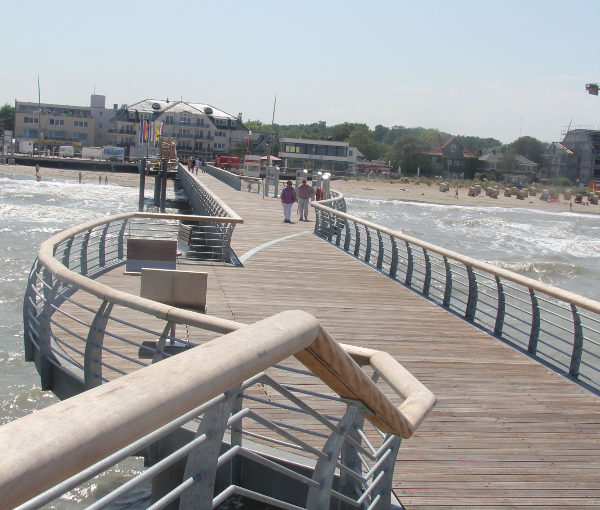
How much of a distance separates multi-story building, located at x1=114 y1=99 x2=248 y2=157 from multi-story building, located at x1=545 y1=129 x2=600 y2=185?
6327cm

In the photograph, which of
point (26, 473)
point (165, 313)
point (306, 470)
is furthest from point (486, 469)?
point (26, 473)

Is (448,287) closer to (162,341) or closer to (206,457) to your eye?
(162,341)

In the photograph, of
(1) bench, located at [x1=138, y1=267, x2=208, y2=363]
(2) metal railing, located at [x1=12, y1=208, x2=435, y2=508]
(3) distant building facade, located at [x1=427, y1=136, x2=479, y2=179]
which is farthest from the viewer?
(3) distant building facade, located at [x1=427, y1=136, x2=479, y2=179]

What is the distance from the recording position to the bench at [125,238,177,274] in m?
11.8

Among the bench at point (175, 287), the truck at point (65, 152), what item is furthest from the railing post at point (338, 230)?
the truck at point (65, 152)

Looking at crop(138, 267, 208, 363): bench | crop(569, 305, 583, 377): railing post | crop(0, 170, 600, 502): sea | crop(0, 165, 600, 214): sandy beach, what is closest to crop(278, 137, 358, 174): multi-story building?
crop(0, 165, 600, 214): sandy beach

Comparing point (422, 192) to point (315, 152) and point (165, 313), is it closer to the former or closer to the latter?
point (315, 152)

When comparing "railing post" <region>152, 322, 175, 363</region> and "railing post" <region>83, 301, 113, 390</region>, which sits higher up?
"railing post" <region>152, 322, 175, 363</region>

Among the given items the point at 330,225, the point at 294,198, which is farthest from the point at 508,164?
the point at 330,225

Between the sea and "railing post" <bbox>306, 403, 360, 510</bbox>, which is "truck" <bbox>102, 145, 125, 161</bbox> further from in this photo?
"railing post" <bbox>306, 403, 360, 510</bbox>

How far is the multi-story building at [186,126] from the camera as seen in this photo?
123m

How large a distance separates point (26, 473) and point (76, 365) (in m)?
5.89

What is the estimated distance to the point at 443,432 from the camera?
5.85m

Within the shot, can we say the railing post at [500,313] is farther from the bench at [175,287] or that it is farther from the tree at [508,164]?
the tree at [508,164]
